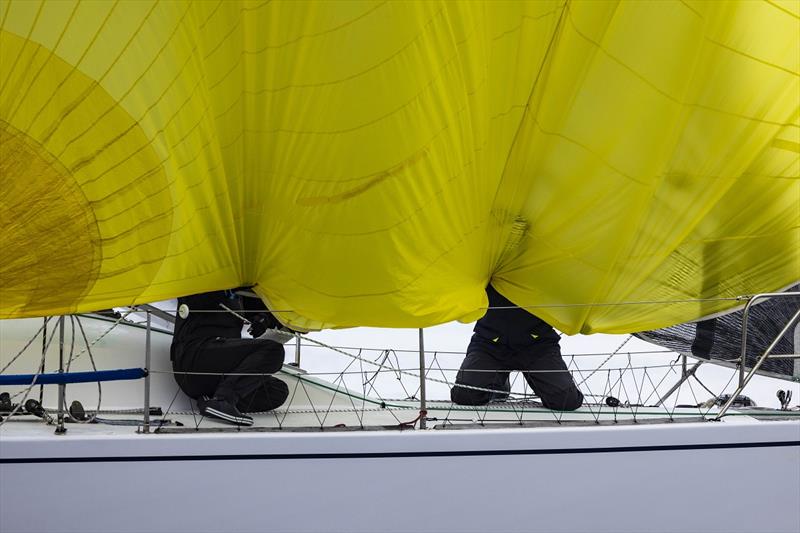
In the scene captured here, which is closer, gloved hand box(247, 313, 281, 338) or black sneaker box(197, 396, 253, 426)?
black sneaker box(197, 396, 253, 426)

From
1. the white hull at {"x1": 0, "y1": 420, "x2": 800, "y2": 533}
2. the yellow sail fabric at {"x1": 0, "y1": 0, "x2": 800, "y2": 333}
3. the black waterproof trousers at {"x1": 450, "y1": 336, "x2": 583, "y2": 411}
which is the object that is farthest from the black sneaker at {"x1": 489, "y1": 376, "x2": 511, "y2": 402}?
the white hull at {"x1": 0, "y1": 420, "x2": 800, "y2": 533}

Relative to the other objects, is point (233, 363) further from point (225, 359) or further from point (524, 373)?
point (524, 373)

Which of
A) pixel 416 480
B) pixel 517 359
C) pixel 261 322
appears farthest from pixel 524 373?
pixel 261 322

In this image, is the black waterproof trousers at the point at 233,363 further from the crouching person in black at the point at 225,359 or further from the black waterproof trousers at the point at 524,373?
the black waterproof trousers at the point at 524,373

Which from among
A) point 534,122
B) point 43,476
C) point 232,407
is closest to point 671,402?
point 534,122

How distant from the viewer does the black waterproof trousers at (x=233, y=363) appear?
Answer: 11.3ft

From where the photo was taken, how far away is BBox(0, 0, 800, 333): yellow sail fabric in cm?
296

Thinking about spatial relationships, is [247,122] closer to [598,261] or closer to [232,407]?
[232,407]

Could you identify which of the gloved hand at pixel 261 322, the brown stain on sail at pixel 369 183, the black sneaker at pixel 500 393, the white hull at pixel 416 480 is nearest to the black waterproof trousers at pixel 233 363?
the gloved hand at pixel 261 322

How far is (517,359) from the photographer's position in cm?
391

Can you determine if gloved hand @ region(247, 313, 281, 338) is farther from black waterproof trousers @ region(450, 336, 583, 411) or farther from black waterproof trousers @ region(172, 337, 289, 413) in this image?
black waterproof trousers @ region(450, 336, 583, 411)

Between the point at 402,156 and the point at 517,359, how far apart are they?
3.76ft

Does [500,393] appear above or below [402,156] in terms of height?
below

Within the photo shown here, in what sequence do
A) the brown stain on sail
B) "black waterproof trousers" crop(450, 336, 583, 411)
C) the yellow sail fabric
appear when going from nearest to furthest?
the yellow sail fabric → the brown stain on sail → "black waterproof trousers" crop(450, 336, 583, 411)
